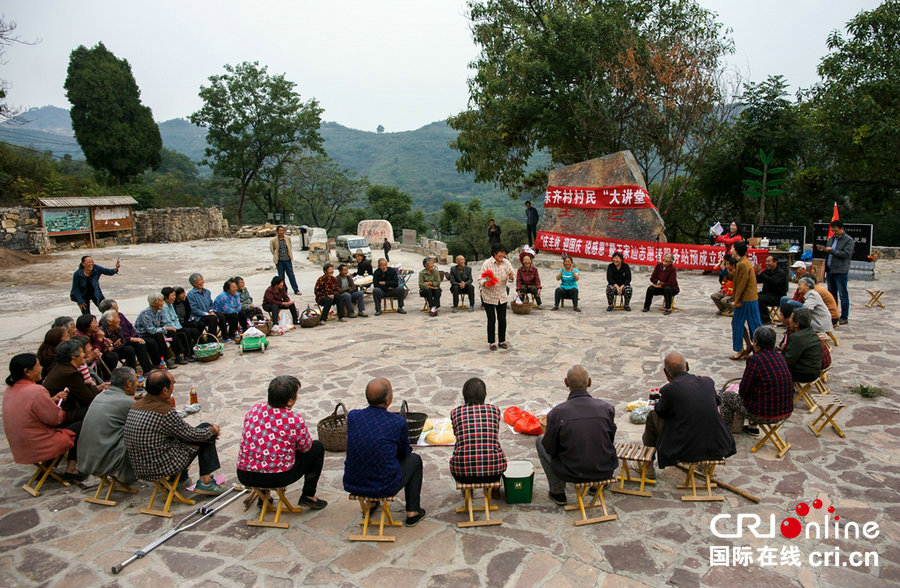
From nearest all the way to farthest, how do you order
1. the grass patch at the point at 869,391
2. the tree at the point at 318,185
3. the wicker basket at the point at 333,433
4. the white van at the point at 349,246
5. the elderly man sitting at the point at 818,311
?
1. the wicker basket at the point at 333,433
2. the grass patch at the point at 869,391
3. the elderly man sitting at the point at 818,311
4. the white van at the point at 349,246
5. the tree at the point at 318,185

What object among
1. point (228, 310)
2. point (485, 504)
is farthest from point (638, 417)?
point (228, 310)

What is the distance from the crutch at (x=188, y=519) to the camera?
4.09 metres

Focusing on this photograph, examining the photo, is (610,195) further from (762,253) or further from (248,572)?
(248,572)

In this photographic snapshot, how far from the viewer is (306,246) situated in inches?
1086

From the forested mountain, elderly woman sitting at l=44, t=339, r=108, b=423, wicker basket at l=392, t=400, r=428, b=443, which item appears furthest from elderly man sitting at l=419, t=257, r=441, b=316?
the forested mountain

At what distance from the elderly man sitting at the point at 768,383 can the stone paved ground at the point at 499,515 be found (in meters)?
0.46

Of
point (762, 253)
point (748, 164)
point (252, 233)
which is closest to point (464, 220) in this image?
point (252, 233)

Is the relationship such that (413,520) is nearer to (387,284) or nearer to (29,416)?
(29,416)

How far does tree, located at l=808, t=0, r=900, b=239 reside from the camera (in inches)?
623

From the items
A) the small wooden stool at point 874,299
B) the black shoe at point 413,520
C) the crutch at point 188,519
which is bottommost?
the crutch at point 188,519

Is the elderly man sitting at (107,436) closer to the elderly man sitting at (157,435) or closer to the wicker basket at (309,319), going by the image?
the elderly man sitting at (157,435)

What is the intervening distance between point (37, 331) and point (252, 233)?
21780 millimetres

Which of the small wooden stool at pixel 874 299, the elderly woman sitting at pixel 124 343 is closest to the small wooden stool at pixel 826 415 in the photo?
the small wooden stool at pixel 874 299

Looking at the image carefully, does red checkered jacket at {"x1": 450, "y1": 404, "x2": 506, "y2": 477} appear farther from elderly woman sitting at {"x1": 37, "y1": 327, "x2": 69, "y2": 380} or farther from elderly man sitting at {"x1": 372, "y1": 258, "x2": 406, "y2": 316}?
elderly man sitting at {"x1": 372, "y1": 258, "x2": 406, "y2": 316}
